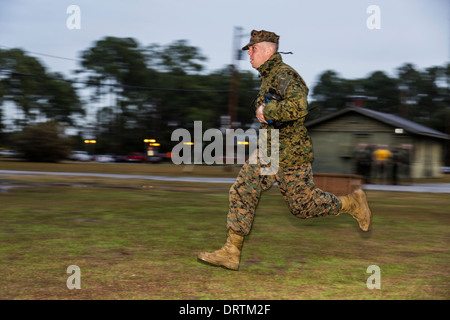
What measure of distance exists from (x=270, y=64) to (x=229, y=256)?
1729mm

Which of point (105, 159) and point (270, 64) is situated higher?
point (270, 64)

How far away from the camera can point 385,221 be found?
9031 millimetres

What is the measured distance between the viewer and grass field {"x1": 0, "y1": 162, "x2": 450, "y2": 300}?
4.08m

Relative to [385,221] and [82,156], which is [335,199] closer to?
[385,221]

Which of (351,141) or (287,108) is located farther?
(351,141)

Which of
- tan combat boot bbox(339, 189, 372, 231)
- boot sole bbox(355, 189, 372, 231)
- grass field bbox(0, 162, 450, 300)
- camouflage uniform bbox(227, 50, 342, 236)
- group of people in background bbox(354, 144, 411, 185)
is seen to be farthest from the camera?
group of people in background bbox(354, 144, 411, 185)

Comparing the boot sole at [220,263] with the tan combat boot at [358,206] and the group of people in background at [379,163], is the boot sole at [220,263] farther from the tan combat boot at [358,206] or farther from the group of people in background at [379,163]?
the group of people in background at [379,163]

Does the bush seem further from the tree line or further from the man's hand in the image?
the man's hand

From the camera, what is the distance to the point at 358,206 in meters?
5.60

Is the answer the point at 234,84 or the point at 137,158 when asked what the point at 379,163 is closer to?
the point at 234,84

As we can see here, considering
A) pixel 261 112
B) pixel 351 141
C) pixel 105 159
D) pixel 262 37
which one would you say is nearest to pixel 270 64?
pixel 262 37

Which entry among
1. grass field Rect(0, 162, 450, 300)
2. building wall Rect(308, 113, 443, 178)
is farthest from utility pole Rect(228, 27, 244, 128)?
grass field Rect(0, 162, 450, 300)

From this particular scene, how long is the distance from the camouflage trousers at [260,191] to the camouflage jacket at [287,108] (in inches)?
4.5
